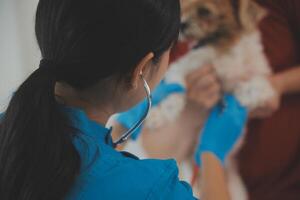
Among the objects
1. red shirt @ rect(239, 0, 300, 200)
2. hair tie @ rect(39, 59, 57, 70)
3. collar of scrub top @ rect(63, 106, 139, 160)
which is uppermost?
hair tie @ rect(39, 59, 57, 70)

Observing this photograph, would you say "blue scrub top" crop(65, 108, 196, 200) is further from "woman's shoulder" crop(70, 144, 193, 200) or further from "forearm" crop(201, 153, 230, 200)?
"forearm" crop(201, 153, 230, 200)

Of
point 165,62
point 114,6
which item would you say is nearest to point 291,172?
point 165,62

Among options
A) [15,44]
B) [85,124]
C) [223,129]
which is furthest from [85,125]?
[15,44]

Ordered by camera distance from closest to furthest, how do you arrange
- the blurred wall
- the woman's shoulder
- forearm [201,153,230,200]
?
1. the woman's shoulder
2. forearm [201,153,230,200]
3. the blurred wall

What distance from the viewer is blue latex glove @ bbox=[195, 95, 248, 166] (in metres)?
1.06

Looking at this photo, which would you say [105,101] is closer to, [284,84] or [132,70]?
[132,70]

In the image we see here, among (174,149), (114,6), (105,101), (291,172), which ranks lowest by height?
(291,172)

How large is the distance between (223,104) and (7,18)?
628mm

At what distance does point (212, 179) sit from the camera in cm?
100

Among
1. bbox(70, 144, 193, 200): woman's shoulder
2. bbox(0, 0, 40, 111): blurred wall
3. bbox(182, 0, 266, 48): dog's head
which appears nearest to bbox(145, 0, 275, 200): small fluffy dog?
bbox(182, 0, 266, 48): dog's head

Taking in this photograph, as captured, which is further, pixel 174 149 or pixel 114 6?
pixel 174 149

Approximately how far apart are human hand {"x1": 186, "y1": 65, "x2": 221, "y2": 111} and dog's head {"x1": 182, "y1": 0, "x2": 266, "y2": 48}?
2.9 inches

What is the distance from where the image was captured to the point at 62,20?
0.55m

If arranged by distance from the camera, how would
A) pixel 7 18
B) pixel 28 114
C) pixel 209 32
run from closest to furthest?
pixel 28 114, pixel 209 32, pixel 7 18
